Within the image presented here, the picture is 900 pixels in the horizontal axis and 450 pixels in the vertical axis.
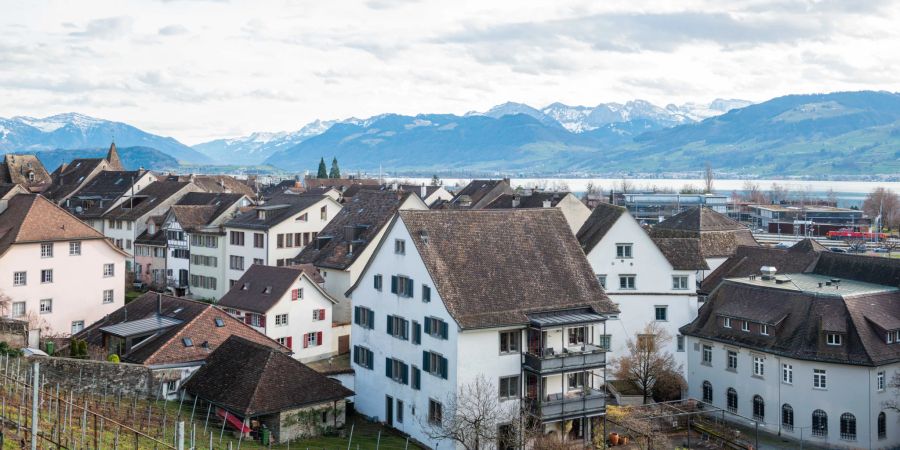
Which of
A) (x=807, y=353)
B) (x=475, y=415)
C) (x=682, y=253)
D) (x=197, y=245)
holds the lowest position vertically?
(x=475, y=415)

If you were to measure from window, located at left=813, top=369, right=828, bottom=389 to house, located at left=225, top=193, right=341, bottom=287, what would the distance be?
42.6 metres

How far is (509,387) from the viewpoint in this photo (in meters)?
44.1

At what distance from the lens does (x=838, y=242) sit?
138 meters

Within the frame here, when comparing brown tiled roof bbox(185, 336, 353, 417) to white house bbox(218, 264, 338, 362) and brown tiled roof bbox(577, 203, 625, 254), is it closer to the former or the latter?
white house bbox(218, 264, 338, 362)

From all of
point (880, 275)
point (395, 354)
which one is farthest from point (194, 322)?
point (880, 275)

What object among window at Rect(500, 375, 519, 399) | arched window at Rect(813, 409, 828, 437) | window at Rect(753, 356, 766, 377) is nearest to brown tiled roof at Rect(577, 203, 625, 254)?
window at Rect(753, 356, 766, 377)

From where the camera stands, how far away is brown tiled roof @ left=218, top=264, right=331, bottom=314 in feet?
192

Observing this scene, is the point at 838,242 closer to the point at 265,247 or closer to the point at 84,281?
the point at 265,247

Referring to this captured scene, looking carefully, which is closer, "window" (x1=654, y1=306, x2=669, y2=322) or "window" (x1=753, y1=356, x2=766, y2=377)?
"window" (x1=753, y1=356, x2=766, y2=377)

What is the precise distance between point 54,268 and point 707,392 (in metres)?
46.1

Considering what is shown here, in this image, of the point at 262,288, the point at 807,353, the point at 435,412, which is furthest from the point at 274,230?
the point at 807,353

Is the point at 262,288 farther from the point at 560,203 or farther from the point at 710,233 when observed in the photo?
the point at 710,233

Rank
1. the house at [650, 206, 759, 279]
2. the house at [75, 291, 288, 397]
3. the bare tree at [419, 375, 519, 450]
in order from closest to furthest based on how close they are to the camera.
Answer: the bare tree at [419, 375, 519, 450], the house at [75, 291, 288, 397], the house at [650, 206, 759, 279]

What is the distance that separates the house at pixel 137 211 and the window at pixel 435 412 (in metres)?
53.1
